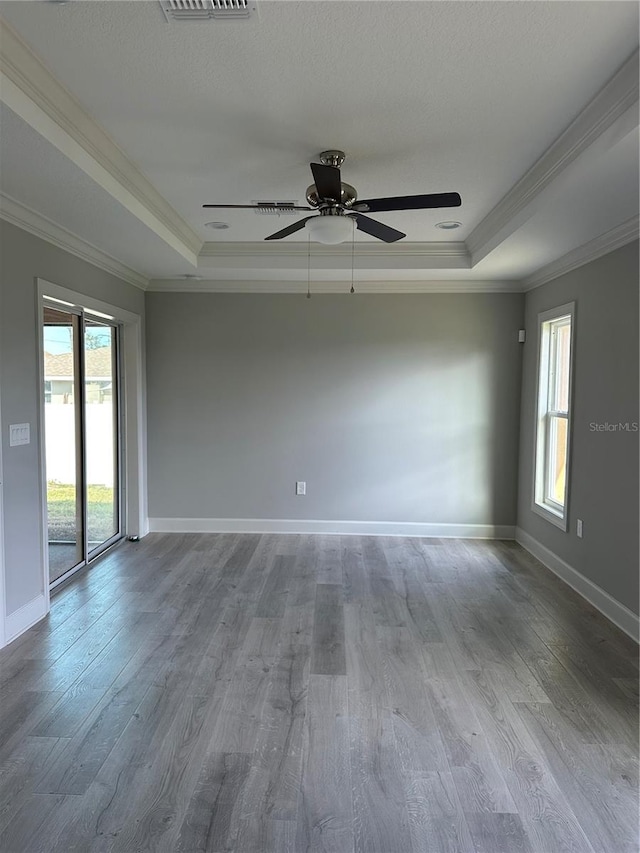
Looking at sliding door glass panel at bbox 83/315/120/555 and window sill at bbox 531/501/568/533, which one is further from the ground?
sliding door glass panel at bbox 83/315/120/555

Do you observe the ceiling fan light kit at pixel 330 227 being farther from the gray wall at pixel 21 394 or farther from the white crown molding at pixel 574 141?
the gray wall at pixel 21 394

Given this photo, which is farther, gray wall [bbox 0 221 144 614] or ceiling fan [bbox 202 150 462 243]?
gray wall [bbox 0 221 144 614]

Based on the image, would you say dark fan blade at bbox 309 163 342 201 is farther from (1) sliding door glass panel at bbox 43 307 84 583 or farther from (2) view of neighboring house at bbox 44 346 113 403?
(2) view of neighboring house at bbox 44 346 113 403

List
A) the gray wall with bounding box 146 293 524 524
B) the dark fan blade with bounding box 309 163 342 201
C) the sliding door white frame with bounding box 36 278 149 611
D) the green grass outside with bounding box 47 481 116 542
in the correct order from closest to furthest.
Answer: the dark fan blade with bounding box 309 163 342 201, the green grass outside with bounding box 47 481 116 542, the sliding door white frame with bounding box 36 278 149 611, the gray wall with bounding box 146 293 524 524

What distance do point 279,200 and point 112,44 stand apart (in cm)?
161

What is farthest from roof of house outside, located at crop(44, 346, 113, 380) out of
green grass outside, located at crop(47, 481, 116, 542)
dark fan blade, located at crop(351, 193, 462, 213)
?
dark fan blade, located at crop(351, 193, 462, 213)

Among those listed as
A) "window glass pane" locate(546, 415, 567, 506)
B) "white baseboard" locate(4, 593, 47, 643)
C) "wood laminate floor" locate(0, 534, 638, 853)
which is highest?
"window glass pane" locate(546, 415, 567, 506)

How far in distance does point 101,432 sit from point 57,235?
5.72 feet

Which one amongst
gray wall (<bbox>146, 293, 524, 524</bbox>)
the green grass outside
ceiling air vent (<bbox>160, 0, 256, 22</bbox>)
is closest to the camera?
ceiling air vent (<bbox>160, 0, 256, 22</bbox>)

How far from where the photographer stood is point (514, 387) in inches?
197

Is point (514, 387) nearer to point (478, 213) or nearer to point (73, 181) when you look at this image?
point (478, 213)

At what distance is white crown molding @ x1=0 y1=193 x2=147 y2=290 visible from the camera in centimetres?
283

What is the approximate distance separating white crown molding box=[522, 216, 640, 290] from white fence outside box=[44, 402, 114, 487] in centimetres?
392

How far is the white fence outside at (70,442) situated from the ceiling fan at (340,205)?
7.16 feet
